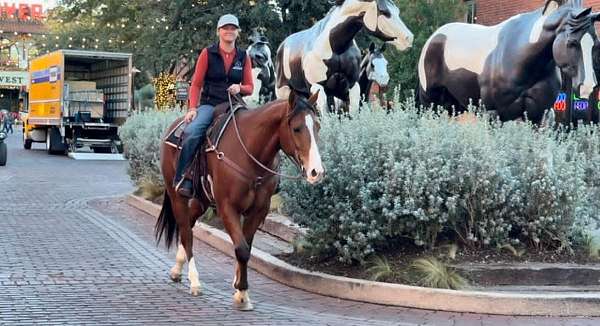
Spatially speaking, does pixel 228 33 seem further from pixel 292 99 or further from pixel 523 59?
pixel 523 59

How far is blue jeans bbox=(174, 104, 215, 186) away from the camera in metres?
7.76

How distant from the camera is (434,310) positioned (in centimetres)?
736

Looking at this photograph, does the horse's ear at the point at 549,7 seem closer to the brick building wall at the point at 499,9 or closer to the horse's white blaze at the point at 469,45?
the horse's white blaze at the point at 469,45

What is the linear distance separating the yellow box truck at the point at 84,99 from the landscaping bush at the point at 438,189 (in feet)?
75.7

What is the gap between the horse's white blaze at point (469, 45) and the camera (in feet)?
34.9

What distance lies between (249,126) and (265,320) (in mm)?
1788

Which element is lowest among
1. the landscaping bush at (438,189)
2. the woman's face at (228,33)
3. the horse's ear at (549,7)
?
the landscaping bush at (438,189)

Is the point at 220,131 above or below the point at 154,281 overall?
above

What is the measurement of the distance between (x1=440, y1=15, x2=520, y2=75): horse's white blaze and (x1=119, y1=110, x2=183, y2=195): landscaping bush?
5579 millimetres

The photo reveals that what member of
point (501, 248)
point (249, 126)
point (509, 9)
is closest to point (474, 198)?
point (501, 248)

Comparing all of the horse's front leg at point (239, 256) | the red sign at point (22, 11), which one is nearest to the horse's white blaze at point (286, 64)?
the horse's front leg at point (239, 256)

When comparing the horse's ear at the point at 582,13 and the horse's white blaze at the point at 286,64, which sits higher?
the horse's ear at the point at 582,13

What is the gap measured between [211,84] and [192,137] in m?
0.69

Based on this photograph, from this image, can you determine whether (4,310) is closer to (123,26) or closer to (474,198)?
(474,198)
